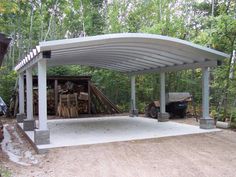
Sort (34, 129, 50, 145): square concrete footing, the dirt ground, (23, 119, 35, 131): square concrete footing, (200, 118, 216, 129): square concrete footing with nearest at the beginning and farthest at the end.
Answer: the dirt ground
(34, 129, 50, 145): square concrete footing
(200, 118, 216, 129): square concrete footing
(23, 119, 35, 131): square concrete footing

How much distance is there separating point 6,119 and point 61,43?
8.35 m

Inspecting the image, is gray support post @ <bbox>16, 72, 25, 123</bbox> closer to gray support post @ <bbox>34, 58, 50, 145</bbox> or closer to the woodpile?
the woodpile

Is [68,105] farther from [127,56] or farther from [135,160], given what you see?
[135,160]

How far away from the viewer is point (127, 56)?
10.2 metres

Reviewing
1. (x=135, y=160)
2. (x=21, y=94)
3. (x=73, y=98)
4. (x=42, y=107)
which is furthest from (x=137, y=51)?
(x=73, y=98)

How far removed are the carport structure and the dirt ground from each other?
115cm

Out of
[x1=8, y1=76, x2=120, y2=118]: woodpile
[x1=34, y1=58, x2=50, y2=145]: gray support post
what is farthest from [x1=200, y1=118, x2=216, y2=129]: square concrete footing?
[x1=8, y1=76, x2=120, y2=118]: woodpile

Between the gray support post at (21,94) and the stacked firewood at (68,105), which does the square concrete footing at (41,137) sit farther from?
the stacked firewood at (68,105)

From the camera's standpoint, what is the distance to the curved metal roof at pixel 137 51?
731cm

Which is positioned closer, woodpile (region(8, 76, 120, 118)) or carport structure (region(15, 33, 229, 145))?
carport structure (region(15, 33, 229, 145))

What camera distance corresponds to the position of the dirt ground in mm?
5340

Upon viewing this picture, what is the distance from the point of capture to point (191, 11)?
A: 1856 cm

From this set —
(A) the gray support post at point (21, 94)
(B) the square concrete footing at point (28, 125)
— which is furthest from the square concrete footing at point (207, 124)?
(A) the gray support post at point (21, 94)

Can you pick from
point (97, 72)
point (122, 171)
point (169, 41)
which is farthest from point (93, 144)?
point (97, 72)
